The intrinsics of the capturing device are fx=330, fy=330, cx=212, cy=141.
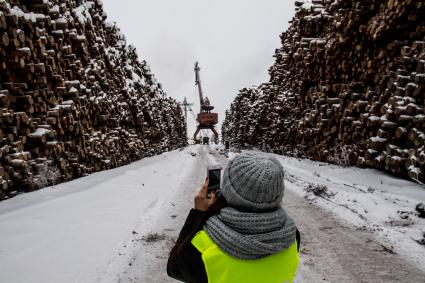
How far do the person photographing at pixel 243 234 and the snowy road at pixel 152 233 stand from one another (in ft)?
7.78

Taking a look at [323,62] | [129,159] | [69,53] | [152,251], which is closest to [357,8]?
[323,62]

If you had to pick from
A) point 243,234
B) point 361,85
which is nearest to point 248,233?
point 243,234

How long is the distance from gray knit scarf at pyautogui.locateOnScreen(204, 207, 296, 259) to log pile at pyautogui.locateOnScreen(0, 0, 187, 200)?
587 centimetres

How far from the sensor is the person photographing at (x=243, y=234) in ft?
4.42

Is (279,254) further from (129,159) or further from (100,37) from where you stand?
(129,159)

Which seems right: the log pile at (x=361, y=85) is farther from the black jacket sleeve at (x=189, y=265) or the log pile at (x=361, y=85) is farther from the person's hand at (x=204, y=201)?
the black jacket sleeve at (x=189, y=265)

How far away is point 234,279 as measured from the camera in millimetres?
1348

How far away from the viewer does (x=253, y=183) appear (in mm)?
1369

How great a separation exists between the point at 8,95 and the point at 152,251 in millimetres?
4554

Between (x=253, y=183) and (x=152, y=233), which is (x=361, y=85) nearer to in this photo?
(x=152, y=233)

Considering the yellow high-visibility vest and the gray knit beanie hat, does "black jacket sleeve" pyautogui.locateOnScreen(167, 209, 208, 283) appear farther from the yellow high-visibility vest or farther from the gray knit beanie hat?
the gray knit beanie hat

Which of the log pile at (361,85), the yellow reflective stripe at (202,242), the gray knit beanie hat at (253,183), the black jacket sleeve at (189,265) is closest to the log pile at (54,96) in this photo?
the black jacket sleeve at (189,265)

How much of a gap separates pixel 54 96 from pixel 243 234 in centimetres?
819

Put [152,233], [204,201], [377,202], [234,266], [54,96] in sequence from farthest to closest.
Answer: [54,96] < [377,202] < [152,233] < [204,201] < [234,266]
